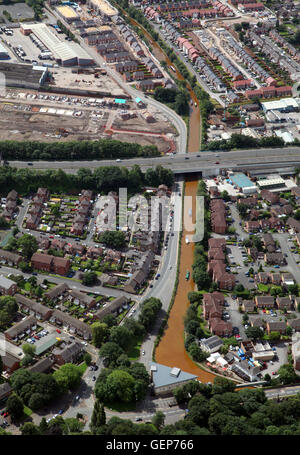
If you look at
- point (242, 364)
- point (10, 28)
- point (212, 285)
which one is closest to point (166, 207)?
point (212, 285)

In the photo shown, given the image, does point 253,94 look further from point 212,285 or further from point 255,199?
point 212,285

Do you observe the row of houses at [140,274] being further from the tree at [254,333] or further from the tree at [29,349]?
the tree at [254,333]

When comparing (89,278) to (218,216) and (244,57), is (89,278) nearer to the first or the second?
(218,216)

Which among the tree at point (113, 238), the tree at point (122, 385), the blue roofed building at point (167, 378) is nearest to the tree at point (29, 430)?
the tree at point (122, 385)

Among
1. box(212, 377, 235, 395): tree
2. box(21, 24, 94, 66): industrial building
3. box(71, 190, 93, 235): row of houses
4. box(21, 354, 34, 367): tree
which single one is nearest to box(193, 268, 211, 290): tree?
box(212, 377, 235, 395): tree

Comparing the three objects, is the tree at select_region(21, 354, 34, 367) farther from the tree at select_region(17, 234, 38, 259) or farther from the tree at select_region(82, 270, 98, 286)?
the tree at select_region(17, 234, 38, 259)

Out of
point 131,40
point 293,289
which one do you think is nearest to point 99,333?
point 293,289

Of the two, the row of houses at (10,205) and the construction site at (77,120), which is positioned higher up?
the construction site at (77,120)
